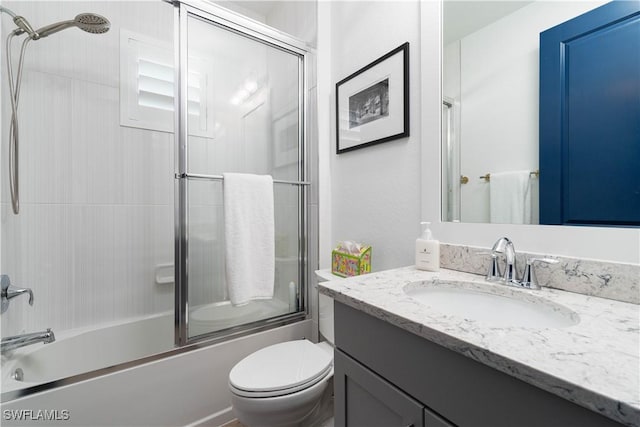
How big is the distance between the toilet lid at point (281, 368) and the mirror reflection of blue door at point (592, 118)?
98cm

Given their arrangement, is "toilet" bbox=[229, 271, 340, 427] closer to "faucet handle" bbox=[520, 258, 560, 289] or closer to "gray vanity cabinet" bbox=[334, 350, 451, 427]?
"gray vanity cabinet" bbox=[334, 350, 451, 427]

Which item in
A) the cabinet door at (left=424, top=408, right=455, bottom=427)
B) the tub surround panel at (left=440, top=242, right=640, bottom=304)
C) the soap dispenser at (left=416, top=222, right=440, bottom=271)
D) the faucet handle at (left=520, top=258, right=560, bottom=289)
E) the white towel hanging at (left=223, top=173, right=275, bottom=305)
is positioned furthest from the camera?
the white towel hanging at (left=223, top=173, right=275, bottom=305)

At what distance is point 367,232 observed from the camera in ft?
4.48

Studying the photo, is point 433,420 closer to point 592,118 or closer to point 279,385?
point 279,385

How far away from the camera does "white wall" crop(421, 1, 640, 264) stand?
658 mm

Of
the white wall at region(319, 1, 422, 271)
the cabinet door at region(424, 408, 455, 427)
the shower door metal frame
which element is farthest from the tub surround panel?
the shower door metal frame

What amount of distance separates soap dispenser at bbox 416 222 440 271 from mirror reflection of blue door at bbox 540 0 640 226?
0.31 m

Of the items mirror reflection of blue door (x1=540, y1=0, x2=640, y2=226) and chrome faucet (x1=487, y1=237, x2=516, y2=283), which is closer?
mirror reflection of blue door (x1=540, y1=0, x2=640, y2=226)

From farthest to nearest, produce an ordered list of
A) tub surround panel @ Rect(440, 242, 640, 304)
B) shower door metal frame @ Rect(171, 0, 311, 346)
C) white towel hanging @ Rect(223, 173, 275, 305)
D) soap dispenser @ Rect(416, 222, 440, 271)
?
white towel hanging @ Rect(223, 173, 275, 305) < shower door metal frame @ Rect(171, 0, 311, 346) < soap dispenser @ Rect(416, 222, 440, 271) < tub surround panel @ Rect(440, 242, 640, 304)

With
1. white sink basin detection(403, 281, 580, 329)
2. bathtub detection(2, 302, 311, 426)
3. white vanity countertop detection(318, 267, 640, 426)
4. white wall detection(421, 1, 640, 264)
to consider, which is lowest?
bathtub detection(2, 302, 311, 426)

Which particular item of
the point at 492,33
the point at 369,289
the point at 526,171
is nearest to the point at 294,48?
the point at 492,33

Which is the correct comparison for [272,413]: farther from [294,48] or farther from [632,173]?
[294,48]

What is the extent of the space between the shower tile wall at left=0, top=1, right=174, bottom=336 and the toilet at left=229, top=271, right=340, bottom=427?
938mm

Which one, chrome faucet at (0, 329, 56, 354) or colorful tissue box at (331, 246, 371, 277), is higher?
colorful tissue box at (331, 246, 371, 277)
